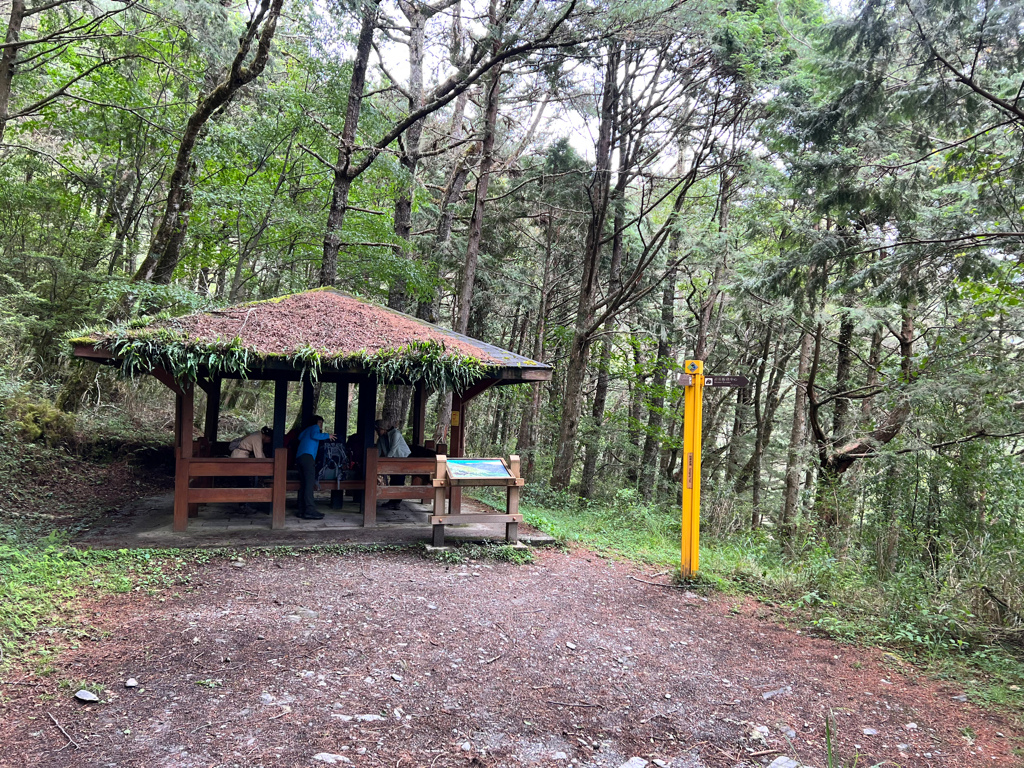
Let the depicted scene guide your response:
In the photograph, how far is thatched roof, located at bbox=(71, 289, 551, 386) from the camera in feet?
22.6

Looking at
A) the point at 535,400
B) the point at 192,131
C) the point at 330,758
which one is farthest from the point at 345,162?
the point at 330,758

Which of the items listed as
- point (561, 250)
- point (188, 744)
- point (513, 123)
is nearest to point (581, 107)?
point (513, 123)

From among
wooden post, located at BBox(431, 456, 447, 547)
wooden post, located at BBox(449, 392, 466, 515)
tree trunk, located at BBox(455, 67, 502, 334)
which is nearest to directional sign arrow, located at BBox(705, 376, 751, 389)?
wooden post, located at BBox(431, 456, 447, 547)

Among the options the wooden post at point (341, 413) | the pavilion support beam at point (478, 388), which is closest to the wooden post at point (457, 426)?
the pavilion support beam at point (478, 388)

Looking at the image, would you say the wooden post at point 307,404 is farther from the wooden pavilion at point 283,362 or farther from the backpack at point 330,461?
the backpack at point 330,461

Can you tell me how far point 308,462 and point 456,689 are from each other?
5206mm

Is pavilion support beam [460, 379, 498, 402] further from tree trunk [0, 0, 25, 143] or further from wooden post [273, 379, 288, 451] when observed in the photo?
tree trunk [0, 0, 25, 143]

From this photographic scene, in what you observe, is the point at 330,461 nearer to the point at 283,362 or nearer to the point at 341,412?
the point at 341,412

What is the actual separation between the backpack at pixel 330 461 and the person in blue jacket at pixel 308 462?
257mm

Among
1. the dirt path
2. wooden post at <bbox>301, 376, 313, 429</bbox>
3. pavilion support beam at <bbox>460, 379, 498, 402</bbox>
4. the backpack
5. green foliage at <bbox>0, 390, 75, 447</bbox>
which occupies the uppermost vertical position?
pavilion support beam at <bbox>460, 379, 498, 402</bbox>

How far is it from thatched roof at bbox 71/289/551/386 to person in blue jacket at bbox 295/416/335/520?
3.47 ft

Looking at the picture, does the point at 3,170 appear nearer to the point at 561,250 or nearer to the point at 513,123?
the point at 513,123

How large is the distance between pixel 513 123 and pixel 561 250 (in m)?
3.58

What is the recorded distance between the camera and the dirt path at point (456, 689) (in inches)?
127
